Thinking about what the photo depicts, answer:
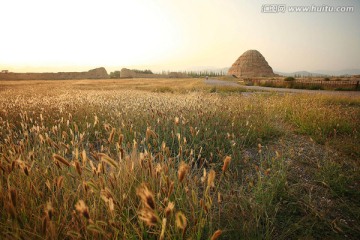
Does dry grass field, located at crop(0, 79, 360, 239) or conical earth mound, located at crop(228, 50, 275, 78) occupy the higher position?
conical earth mound, located at crop(228, 50, 275, 78)

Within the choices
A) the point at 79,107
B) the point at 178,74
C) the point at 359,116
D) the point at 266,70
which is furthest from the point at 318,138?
the point at 266,70

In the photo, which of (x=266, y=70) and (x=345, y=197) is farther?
(x=266, y=70)

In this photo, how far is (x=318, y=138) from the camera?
14.5 feet

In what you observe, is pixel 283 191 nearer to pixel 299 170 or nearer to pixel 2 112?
pixel 299 170

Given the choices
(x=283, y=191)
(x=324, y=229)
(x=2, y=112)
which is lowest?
(x=324, y=229)

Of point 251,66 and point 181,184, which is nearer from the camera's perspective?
point 181,184

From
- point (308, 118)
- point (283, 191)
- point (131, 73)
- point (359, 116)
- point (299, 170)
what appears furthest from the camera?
point (131, 73)

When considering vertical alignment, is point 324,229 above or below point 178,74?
below

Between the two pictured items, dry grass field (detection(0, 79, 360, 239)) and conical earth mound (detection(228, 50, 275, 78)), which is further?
conical earth mound (detection(228, 50, 275, 78))

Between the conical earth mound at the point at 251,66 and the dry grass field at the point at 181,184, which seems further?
the conical earth mound at the point at 251,66

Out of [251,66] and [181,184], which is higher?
[251,66]

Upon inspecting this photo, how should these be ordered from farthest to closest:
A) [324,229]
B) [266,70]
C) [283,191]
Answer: [266,70] < [283,191] < [324,229]

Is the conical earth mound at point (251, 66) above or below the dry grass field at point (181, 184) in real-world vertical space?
above

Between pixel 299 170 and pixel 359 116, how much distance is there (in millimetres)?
4171
